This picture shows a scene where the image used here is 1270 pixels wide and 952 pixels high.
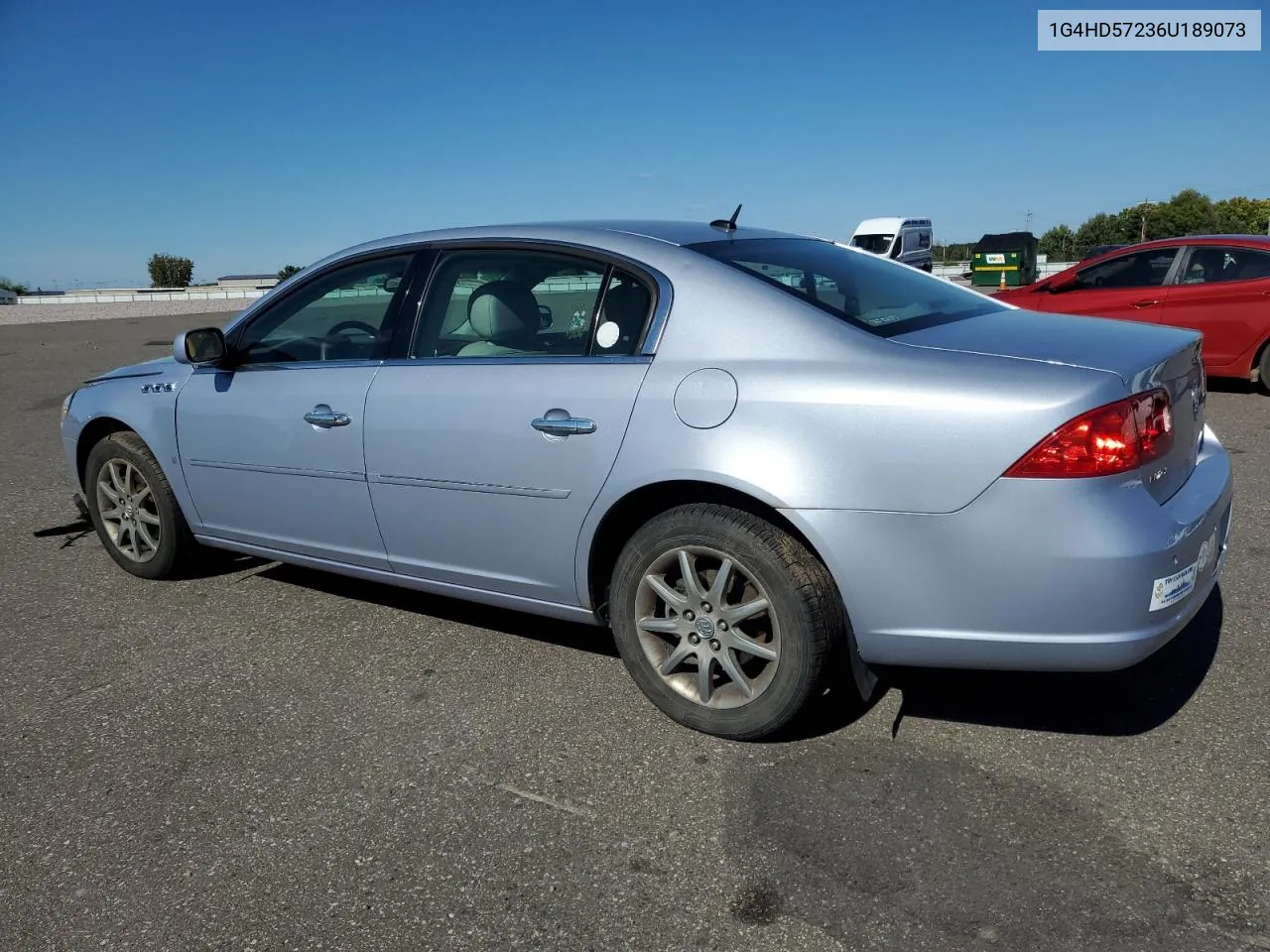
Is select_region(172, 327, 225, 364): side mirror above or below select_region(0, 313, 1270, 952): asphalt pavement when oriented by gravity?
above

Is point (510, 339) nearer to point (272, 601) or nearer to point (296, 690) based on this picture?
point (296, 690)

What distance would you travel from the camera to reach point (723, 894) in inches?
95.7

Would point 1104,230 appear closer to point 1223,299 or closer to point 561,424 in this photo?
point 1223,299

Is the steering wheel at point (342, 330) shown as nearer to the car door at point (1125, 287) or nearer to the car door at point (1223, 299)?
the car door at point (1125, 287)

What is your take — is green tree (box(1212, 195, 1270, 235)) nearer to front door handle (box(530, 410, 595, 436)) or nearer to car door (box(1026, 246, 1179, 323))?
car door (box(1026, 246, 1179, 323))

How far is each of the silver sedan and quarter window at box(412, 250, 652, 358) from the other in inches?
0.4

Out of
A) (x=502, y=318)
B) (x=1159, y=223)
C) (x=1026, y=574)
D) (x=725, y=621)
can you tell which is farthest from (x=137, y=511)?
(x=1159, y=223)

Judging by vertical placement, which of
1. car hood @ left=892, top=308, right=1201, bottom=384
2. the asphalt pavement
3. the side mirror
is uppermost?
the side mirror

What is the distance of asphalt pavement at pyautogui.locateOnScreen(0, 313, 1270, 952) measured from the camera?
7.72ft

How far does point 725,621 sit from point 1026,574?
0.86 meters

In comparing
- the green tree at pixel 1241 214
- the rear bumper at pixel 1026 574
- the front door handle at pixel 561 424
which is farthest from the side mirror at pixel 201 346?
the green tree at pixel 1241 214

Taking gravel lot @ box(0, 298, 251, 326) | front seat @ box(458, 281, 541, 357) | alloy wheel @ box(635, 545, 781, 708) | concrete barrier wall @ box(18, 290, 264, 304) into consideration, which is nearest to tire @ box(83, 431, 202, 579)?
front seat @ box(458, 281, 541, 357)

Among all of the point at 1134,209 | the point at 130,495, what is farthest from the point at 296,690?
the point at 1134,209

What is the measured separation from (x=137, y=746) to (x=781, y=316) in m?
2.41
